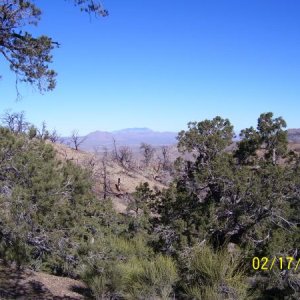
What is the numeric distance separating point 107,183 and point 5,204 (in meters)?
39.7

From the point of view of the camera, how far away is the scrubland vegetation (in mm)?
10688

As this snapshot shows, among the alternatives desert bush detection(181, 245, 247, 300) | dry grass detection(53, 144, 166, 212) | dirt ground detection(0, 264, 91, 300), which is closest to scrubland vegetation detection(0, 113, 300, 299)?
desert bush detection(181, 245, 247, 300)

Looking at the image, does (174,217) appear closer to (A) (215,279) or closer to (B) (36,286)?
(B) (36,286)

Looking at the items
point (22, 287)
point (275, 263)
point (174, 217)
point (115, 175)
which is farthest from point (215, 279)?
point (115, 175)

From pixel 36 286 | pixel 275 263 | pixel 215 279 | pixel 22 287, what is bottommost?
pixel 36 286

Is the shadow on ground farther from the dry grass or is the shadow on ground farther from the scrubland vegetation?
the dry grass

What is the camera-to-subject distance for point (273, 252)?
13.0 meters

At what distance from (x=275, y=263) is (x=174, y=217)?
3910 mm

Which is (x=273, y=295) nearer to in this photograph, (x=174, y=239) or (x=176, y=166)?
(x=174, y=239)

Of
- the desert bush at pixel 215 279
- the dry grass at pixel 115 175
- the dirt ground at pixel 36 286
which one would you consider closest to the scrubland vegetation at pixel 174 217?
the desert bush at pixel 215 279

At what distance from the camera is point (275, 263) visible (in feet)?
42.7

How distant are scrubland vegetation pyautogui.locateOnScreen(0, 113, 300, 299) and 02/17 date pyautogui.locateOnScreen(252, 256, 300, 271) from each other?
0.44ft

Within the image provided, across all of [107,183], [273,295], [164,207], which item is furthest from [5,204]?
[107,183]

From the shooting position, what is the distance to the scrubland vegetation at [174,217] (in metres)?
10.7
